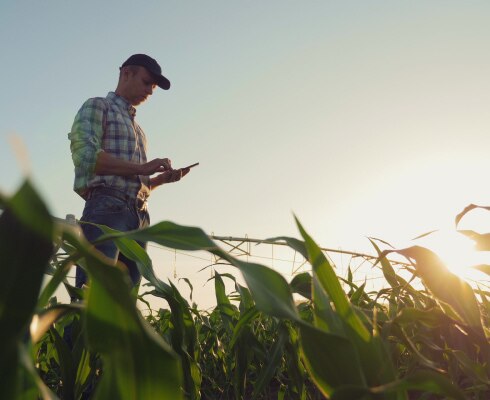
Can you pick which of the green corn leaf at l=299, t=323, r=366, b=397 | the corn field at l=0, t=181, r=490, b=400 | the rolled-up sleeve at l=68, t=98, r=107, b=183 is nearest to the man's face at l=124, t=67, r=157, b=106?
the rolled-up sleeve at l=68, t=98, r=107, b=183

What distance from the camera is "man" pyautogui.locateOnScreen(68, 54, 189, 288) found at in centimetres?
222

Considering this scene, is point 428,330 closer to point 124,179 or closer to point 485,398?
point 485,398

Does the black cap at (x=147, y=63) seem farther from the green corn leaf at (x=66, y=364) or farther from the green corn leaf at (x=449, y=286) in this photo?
the green corn leaf at (x=449, y=286)

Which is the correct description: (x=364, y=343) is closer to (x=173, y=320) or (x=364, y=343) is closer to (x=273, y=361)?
(x=273, y=361)

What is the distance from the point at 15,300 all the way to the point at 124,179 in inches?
87.5

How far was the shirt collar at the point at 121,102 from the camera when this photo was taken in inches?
104

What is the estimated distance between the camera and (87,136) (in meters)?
2.29

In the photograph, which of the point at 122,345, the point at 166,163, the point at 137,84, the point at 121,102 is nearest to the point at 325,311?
the point at 122,345

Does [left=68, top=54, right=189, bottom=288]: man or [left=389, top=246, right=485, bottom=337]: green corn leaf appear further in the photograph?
[left=68, top=54, right=189, bottom=288]: man

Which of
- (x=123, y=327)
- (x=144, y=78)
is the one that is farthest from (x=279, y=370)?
(x=144, y=78)

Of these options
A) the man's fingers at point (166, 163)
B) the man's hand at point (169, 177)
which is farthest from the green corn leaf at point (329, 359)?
the man's hand at point (169, 177)

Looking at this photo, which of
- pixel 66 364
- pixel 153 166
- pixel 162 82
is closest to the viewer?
pixel 66 364

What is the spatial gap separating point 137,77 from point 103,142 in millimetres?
520

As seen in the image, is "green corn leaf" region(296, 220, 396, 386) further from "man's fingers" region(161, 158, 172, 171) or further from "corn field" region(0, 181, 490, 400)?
"man's fingers" region(161, 158, 172, 171)
